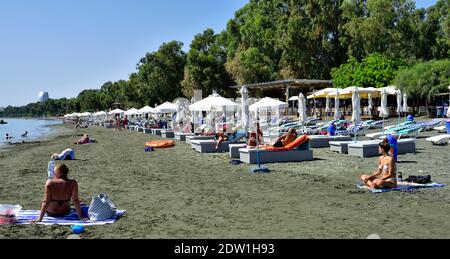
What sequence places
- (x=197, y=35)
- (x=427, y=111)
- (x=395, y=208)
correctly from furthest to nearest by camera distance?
(x=197, y=35), (x=427, y=111), (x=395, y=208)

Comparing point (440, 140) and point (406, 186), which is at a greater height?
point (440, 140)

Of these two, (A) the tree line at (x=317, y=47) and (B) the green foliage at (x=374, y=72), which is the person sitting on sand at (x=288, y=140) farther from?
(B) the green foliage at (x=374, y=72)

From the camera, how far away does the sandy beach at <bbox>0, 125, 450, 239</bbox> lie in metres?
6.29

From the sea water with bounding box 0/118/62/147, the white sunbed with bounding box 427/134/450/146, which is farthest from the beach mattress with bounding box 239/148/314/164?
the sea water with bounding box 0/118/62/147

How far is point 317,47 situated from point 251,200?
4454cm

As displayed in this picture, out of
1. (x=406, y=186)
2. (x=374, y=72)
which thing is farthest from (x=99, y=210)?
(x=374, y=72)

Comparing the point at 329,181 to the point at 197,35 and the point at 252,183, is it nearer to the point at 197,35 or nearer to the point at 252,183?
the point at 252,183

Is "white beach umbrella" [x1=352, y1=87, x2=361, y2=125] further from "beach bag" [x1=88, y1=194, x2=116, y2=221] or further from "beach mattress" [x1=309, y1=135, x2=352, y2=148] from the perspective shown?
"beach bag" [x1=88, y1=194, x2=116, y2=221]

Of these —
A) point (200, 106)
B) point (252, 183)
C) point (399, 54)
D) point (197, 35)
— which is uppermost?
point (197, 35)

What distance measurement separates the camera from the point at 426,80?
33000 mm

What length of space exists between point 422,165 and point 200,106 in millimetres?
10818

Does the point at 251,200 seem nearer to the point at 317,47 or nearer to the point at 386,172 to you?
the point at 386,172
